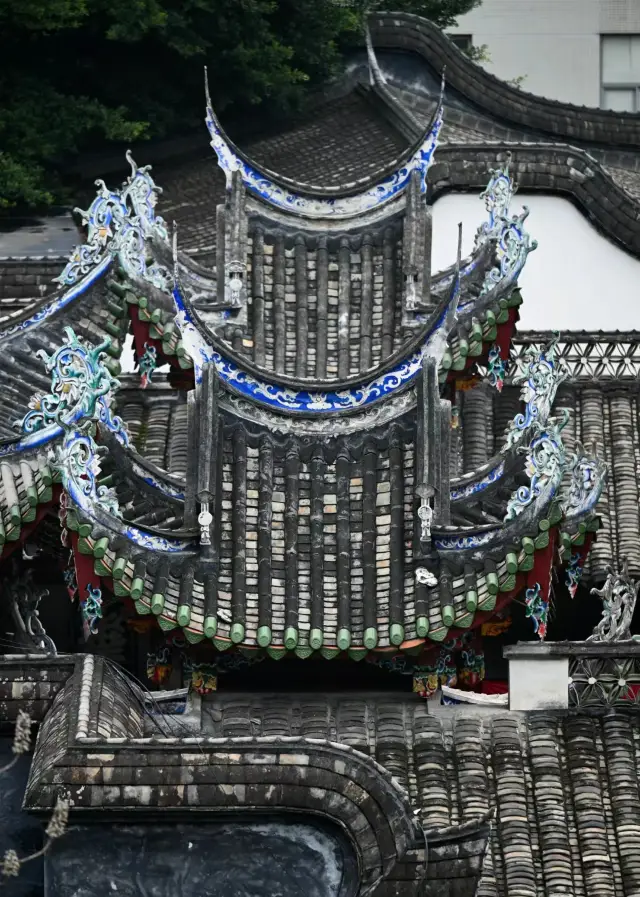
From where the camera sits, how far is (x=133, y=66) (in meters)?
40.9

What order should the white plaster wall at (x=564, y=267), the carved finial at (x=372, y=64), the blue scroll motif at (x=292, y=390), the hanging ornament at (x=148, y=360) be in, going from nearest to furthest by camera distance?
the blue scroll motif at (x=292, y=390) → the hanging ornament at (x=148, y=360) → the white plaster wall at (x=564, y=267) → the carved finial at (x=372, y=64)

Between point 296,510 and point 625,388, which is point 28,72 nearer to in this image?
point 625,388

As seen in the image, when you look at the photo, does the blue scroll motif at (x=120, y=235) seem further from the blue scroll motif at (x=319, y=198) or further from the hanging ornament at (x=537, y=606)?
the hanging ornament at (x=537, y=606)

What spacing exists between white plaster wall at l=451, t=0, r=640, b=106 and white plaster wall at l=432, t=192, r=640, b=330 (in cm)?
1479

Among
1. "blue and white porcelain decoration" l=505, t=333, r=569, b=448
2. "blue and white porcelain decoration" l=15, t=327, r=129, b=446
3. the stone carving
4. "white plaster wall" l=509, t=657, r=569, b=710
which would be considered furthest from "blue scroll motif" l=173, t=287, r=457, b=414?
"white plaster wall" l=509, t=657, r=569, b=710

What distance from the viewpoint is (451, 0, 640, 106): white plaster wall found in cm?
5000

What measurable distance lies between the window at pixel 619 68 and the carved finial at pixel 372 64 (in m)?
8.35

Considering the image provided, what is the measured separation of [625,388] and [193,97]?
12.4 m

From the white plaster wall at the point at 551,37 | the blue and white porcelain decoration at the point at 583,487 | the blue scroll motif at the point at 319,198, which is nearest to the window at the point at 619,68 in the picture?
the white plaster wall at the point at 551,37

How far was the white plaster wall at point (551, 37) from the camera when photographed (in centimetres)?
5000

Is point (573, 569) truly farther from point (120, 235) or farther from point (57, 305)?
point (57, 305)

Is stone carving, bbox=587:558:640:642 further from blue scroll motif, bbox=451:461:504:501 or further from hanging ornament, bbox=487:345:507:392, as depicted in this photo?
hanging ornament, bbox=487:345:507:392

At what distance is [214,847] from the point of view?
693 inches

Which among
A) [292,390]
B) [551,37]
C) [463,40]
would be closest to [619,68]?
[551,37]
